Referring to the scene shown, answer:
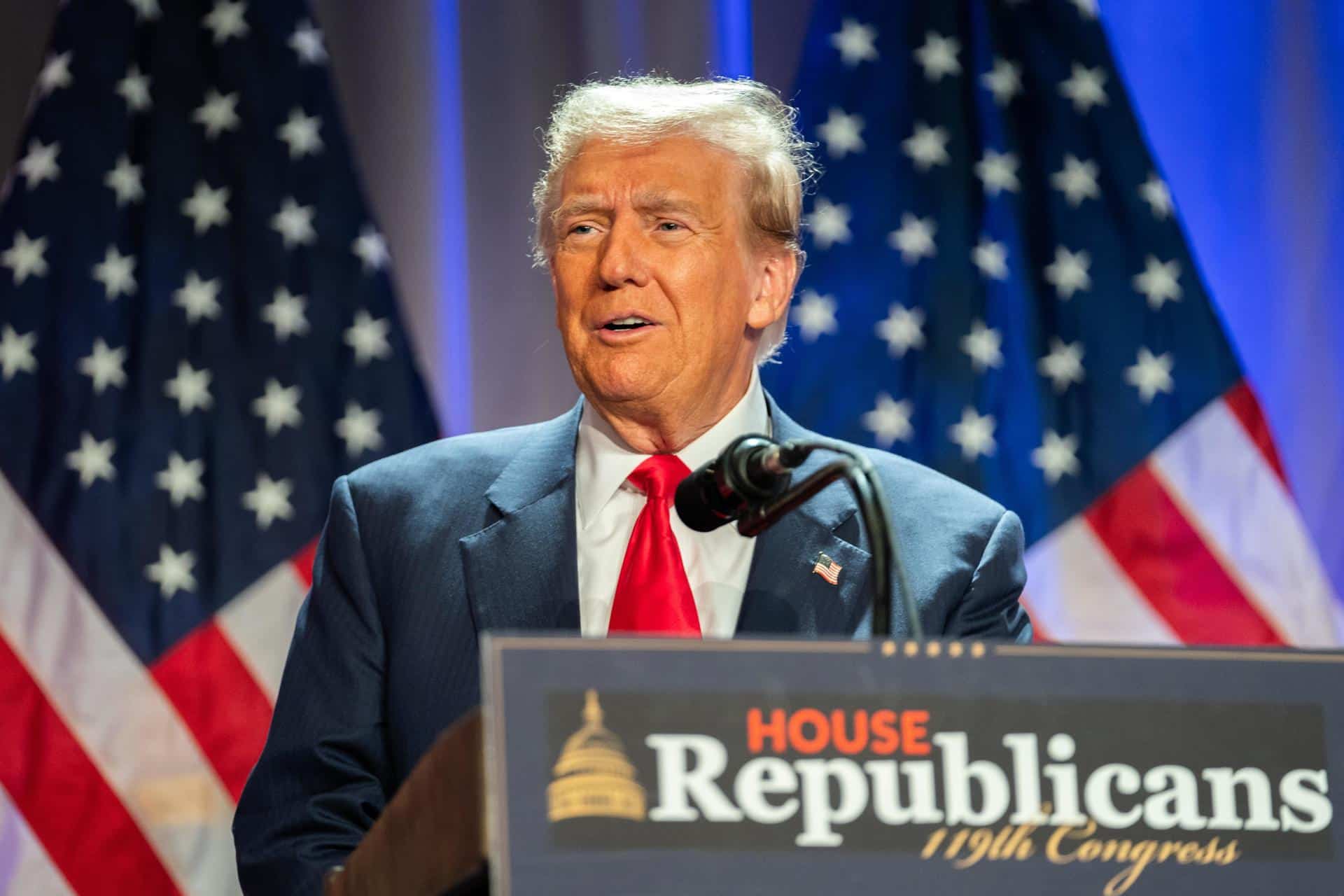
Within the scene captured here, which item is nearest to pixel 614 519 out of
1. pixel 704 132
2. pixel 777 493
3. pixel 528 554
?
pixel 528 554

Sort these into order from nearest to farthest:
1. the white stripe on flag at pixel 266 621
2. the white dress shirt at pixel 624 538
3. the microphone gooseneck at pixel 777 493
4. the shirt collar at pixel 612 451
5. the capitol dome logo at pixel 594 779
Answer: the capitol dome logo at pixel 594 779 → the microphone gooseneck at pixel 777 493 → the white dress shirt at pixel 624 538 → the shirt collar at pixel 612 451 → the white stripe on flag at pixel 266 621

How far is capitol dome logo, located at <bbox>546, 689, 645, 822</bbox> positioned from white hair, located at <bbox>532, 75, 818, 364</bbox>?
1.38 m

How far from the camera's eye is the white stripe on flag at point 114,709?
296 cm

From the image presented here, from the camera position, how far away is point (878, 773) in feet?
3.46

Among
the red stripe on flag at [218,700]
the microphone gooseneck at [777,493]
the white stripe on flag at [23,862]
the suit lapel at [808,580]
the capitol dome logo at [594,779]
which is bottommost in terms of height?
the white stripe on flag at [23,862]

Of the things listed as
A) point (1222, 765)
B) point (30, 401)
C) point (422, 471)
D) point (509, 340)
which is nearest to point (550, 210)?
point (422, 471)

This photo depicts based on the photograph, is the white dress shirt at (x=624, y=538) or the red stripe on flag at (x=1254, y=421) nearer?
the white dress shirt at (x=624, y=538)

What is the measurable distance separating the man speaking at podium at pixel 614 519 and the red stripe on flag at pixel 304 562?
0.87 m

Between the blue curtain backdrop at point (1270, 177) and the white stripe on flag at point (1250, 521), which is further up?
the blue curtain backdrop at point (1270, 177)

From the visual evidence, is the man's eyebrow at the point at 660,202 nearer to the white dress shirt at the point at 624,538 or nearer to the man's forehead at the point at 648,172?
the man's forehead at the point at 648,172

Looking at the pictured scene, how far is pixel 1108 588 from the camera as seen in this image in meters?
3.22

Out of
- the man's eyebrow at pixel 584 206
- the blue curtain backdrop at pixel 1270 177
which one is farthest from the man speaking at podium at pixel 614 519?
the blue curtain backdrop at pixel 1270 177

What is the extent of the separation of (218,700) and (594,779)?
219cm

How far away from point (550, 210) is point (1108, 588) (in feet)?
4.92
